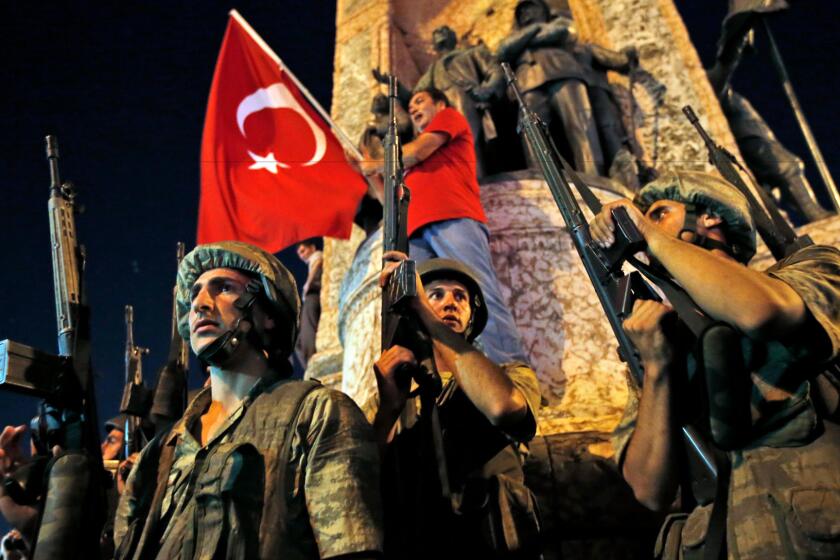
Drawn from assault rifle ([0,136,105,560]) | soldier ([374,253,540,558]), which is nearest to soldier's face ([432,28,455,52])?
assault rifle ([0,136,105,560])

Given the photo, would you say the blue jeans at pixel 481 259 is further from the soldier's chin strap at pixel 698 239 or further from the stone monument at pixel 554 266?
A: the soldier's chin strap at pixel 698 239

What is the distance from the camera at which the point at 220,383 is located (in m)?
2.19

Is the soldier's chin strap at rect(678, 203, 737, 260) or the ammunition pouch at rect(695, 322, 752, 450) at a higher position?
the soldier's chin strap at rect(678, 203, 737, 260)

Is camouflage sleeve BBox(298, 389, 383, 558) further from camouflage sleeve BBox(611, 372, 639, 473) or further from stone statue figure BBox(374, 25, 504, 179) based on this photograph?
stone statue figure BBox(374, 25, 504, 179)

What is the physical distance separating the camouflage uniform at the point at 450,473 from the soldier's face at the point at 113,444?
166 inches

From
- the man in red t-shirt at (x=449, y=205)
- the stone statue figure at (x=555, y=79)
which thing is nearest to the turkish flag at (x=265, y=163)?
the man in red t-shirt at (x=449, y=205)

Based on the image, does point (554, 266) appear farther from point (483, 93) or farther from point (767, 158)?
point (767, 158)

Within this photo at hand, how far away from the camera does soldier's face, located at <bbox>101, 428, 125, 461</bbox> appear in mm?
5773

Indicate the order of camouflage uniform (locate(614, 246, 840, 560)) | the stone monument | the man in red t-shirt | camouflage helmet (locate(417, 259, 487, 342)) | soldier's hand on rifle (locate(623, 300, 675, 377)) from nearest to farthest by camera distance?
camouflage uniform (locate(614, 246, 840, 560)) < soldier's hand on rifle (locate(623, 300, 675, 377)) < camouflage helmet (locate(417, 259, 487, 342)) < the stone monument < the man in red t-shirt

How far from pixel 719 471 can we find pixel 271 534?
3.44ft

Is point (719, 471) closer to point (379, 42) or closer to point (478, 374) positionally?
point (478, 374)

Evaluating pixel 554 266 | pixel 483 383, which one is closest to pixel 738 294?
pixel 483 383

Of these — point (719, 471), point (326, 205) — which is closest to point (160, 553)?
point (719, 471)

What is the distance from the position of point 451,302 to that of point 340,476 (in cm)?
109
